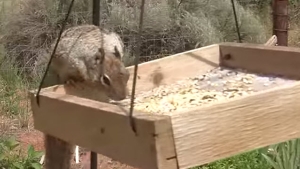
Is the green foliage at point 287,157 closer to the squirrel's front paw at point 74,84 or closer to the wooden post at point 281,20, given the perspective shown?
the wooden post at point 281,20

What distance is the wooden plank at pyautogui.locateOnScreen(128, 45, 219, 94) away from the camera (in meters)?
2.33

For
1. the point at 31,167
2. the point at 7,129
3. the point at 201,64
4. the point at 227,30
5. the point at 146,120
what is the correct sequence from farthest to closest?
the point at 227,30 → the point at 7,129 → the point at 31,167 → the point at 201,64 → the point at 146,120

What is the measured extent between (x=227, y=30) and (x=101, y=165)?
2.74 m

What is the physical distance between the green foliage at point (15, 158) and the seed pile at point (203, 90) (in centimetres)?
140

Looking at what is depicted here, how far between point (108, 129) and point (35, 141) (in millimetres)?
3116

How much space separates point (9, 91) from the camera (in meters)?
5.36

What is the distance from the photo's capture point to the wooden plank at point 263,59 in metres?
2.14

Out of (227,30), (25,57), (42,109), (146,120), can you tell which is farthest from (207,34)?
(146,120)

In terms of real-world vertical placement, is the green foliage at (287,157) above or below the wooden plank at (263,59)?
below

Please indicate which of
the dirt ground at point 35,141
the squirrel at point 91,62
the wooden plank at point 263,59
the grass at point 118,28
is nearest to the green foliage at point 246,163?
the dirt ground at point 35,141

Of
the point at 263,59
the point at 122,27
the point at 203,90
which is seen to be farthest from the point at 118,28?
the point at 203,90

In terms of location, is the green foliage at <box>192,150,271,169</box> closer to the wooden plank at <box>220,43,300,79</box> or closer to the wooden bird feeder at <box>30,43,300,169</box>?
the wooden plank at <box>220,43,300,79</box>

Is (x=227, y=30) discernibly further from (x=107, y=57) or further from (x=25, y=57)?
(x=107, y=57)

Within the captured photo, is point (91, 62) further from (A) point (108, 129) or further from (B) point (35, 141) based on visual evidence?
(B) point (35, 141)
